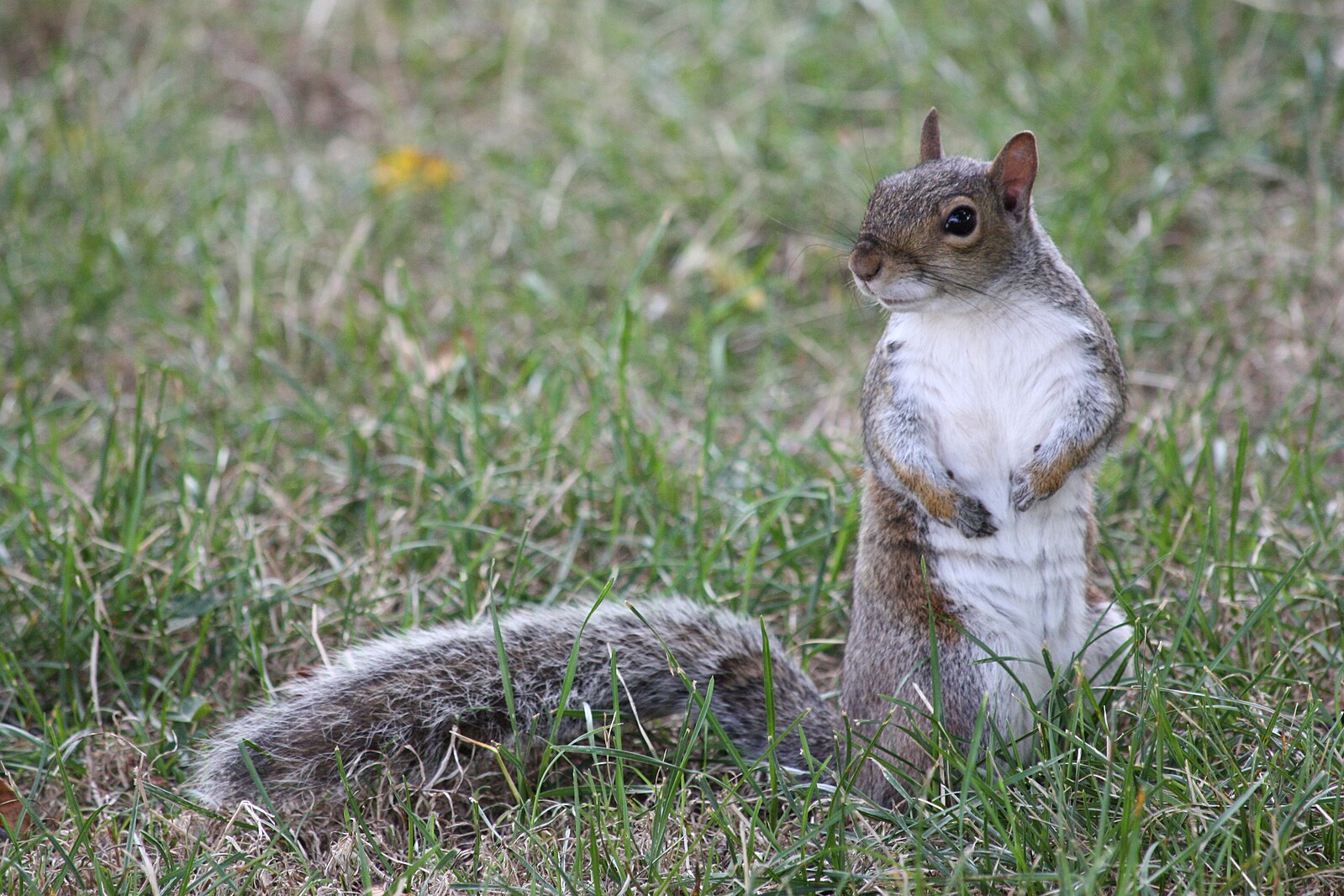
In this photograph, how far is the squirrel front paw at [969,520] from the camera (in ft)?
6.82

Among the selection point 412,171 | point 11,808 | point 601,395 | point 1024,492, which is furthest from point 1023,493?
point 412,171

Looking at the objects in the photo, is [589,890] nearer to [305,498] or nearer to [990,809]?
[990,809]

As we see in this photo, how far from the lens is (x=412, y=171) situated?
4.33 m

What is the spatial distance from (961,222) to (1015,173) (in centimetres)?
13

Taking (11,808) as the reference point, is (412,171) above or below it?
Result: above

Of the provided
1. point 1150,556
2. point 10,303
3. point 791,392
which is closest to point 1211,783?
point 1150,556

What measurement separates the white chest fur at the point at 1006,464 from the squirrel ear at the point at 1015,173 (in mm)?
166

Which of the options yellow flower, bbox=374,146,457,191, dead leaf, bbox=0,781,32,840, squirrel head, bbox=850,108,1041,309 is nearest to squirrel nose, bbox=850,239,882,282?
squirrel head, bbox=850,108,1041,309

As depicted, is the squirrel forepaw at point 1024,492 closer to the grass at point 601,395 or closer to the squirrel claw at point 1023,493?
the squirrel claw at point 1023,493

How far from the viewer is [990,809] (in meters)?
1.86

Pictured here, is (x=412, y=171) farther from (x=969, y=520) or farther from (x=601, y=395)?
(x=969, y=520)

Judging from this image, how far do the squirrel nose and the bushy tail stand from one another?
0.64 metres

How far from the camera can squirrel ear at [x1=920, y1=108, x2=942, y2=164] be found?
2.24 m

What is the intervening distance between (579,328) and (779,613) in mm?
1215
